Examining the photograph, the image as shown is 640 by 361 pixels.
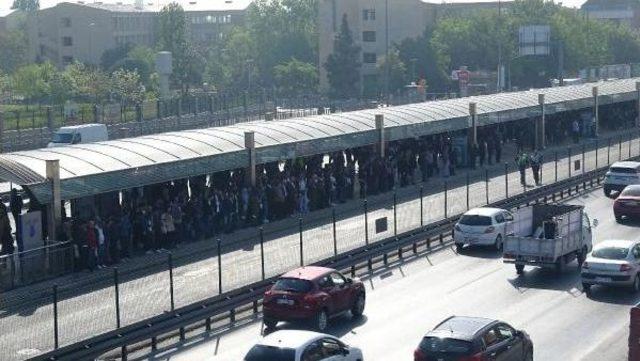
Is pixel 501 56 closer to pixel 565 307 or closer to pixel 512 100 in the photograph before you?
pixel 512 100

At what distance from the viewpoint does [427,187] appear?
146 ft

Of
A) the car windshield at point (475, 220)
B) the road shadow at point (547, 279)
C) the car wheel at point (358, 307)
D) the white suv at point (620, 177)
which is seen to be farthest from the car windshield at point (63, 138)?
the car wheel at point (358, 307)

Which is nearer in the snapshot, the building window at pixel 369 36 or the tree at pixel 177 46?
the tree at pixel 177 46

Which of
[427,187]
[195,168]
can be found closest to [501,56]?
[427,187]

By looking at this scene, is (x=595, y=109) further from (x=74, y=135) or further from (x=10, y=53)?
(x=10, y=53)

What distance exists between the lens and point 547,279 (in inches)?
1142

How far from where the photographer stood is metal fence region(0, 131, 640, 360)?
70.6 feet

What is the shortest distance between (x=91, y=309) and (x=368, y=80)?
109 meters

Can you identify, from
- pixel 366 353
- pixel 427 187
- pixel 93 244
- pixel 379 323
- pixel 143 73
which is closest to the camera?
pixel 366 353

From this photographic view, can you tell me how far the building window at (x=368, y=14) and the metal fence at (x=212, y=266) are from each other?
288ft

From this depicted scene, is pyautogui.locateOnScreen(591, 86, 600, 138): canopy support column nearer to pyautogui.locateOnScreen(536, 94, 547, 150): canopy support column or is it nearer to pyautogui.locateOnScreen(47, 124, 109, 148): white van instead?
pyautogui.locateOnScreen(536, 94, 547, 150): canopy support column

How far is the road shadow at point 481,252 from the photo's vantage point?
108 ft

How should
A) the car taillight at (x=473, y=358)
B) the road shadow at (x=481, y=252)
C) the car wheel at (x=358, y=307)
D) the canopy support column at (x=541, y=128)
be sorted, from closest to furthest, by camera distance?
1. the car taillight at (x=473, y=358)
2. the car wheel at (x=358, y=307)
3. the road shadow at (x=481, y=252)
4. the canopy support column at (x=541, y=128)

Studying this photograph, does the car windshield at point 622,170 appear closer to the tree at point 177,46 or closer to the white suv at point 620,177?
the white suv at point 620,177
